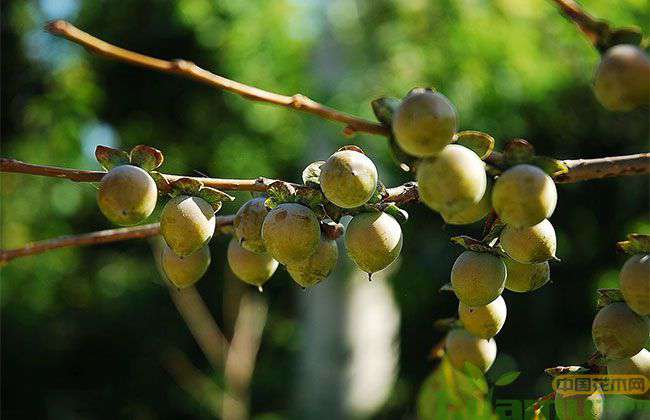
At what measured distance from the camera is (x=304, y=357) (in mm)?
3020

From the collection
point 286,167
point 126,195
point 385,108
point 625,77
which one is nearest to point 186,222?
point 126,195

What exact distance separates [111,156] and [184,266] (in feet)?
0.29

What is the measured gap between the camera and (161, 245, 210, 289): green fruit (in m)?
0.50

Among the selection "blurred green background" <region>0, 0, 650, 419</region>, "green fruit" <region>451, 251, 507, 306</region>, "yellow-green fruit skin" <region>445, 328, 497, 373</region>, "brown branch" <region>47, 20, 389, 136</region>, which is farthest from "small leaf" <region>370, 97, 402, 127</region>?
"blurred green background" <region>0, 0, 650, 419</region>

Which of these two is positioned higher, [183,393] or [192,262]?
[192,262]

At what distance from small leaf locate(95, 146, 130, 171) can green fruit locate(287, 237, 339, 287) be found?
0.42 feet

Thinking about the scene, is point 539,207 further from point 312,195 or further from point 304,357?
point 304,357

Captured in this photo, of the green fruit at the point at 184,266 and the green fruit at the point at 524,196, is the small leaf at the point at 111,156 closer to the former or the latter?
the green fruit at the point at 184,266

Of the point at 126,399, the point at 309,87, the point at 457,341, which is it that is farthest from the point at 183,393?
the point at 457,341

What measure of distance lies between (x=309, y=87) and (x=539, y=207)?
8.88 feet

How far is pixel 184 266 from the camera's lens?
50 centimetres

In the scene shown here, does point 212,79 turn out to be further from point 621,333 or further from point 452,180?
point 621,333

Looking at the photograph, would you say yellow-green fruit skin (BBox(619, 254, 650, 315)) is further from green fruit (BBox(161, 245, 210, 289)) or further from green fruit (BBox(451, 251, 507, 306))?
green fruit (BBox(161, 245, 210, 289))

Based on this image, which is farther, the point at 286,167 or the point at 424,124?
the point at 286,167
